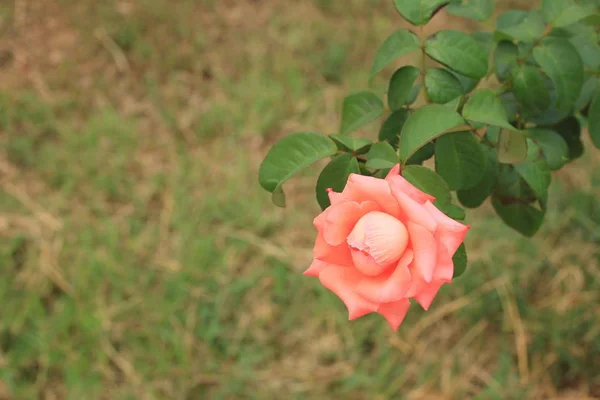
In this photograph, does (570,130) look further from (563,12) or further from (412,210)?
(412,210)

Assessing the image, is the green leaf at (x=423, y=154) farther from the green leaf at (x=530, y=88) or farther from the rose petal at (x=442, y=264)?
the rose petal at (x=442, y=264)

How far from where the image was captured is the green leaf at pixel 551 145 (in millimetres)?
847

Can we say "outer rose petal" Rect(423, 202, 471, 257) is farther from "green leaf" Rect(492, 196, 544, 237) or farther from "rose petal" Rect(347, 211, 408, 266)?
"green leaf" Rect(492, 196, 544, 237)

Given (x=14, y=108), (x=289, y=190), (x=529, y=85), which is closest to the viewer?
(x=529, y=85)

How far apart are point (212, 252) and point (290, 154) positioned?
118 cm

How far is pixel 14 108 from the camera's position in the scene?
217 cm

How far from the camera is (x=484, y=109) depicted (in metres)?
0.68

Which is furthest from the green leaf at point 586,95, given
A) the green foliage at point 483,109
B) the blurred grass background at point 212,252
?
the blurred grass background at point 212,252

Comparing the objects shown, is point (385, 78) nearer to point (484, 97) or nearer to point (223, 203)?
point (223, 203)

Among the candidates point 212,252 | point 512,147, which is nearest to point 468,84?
point 512,147

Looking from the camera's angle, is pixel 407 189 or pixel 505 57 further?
pixel 505 57

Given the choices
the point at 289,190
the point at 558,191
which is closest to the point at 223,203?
the point at 289,190

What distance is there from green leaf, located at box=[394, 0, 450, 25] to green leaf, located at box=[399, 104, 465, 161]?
5.4 inches

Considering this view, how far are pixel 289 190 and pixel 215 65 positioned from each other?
58 cm
